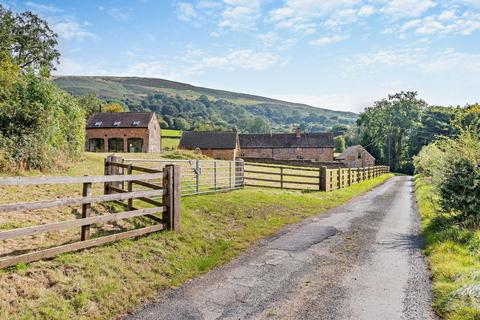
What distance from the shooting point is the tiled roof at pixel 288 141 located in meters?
69.8

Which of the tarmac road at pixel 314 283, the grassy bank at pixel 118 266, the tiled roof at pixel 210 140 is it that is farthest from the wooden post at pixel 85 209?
the tiled roof at pixel 210 140

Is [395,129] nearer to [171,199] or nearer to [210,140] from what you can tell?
[210,140]

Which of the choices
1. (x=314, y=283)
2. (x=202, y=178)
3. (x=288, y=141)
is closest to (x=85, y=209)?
(x=314, y=283)

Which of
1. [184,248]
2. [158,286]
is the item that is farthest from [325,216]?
[158,286]

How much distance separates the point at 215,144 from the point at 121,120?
16530 mm

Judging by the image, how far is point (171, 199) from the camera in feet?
27.1

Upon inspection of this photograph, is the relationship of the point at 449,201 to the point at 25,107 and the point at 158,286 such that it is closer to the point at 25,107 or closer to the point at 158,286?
the point at 158,286

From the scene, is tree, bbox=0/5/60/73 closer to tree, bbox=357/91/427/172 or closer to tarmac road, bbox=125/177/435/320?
tarmac road, bbox=125/177/435/320

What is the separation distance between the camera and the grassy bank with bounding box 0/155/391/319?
4730mm

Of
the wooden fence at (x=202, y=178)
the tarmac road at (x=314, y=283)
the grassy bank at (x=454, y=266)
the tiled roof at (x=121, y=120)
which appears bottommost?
the tarmac road at (x=314, y=283)

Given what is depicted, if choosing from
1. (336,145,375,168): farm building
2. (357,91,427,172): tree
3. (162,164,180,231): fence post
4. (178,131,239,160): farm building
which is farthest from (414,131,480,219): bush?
(357,91,427,172): tree

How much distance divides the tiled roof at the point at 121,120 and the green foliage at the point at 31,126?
3556 centimetres

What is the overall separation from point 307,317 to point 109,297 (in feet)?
9.39

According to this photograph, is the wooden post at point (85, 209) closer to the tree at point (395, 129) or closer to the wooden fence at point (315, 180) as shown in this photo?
the wooden fence at point (315, 180)
